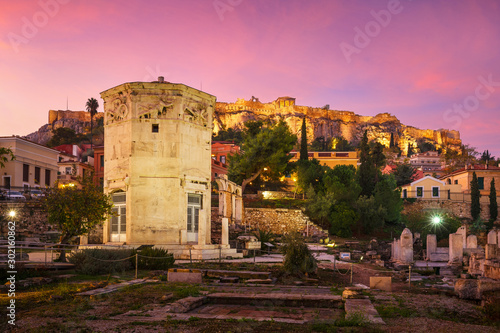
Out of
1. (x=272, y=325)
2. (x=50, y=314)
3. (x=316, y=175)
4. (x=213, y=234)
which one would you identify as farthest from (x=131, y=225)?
(x=316, y=175)

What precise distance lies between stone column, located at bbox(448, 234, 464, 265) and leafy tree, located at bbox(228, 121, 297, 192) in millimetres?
29104

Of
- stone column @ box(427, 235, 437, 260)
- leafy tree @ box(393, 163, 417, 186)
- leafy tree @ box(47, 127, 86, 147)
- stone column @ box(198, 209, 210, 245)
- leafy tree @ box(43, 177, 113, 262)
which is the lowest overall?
→ stone column @ box(427, 235, 437, 260)

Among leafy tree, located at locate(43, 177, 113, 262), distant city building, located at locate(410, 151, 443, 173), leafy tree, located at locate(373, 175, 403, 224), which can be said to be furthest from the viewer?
distant city building, located at locate(410, 151, 443, 173)

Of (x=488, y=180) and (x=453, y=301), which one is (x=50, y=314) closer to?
(x=453, y=301)

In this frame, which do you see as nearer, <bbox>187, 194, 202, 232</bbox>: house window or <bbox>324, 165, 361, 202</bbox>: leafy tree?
<bbox>187, 194, 202, 232</bbox>: house window

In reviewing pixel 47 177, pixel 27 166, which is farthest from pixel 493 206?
pixel 27 166

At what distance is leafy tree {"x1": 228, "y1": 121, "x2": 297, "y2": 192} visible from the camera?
50.5m

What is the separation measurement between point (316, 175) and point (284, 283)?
36.9 meters

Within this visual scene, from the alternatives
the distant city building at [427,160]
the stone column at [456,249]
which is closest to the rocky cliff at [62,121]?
the distant city building at [427,160]

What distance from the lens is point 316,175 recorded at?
50.3 m

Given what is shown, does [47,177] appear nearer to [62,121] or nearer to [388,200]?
[388,200]

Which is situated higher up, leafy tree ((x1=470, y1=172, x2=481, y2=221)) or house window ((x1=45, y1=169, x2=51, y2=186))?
house window ((x1=45, y1=169, x2=51, y2=186))

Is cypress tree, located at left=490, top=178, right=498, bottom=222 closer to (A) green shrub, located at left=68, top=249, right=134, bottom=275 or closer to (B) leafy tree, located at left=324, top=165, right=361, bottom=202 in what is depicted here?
(B) leafy tree, located at left=324, top=165, right=361, bottom=202

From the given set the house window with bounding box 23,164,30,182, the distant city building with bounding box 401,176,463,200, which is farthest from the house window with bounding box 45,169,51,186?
the distant city building with bounding box 401,176,463,200
